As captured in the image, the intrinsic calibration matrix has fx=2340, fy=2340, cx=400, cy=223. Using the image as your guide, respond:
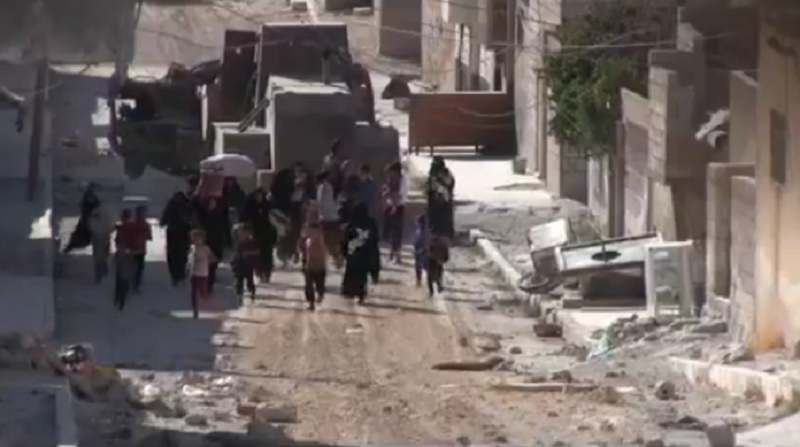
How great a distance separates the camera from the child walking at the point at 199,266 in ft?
74.0

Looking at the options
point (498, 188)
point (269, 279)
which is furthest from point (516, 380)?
point (498, 188)

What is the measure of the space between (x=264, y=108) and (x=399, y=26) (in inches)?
979

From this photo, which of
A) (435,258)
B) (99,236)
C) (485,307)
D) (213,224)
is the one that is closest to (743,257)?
(435,258)

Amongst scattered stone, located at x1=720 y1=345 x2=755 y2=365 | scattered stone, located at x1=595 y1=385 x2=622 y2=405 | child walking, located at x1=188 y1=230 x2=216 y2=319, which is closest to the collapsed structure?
child walking, located at x1=188 y1=230 x2=216 y2=319

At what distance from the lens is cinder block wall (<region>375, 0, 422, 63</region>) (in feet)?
192

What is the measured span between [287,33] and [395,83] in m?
13.7

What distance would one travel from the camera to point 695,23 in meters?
26.4

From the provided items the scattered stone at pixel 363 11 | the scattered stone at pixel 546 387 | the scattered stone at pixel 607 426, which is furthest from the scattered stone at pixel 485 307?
Answer: the scattered stone at pixel 363 11

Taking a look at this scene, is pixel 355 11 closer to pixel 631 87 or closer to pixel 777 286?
pixel 631 87

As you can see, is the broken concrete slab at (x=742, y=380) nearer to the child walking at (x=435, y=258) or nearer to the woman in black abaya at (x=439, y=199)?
the child walking at (x=435, y=258)

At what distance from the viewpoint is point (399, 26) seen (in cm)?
5909

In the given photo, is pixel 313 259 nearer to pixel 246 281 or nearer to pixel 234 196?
pixel 246 281

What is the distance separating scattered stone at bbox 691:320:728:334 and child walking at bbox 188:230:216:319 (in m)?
4.75

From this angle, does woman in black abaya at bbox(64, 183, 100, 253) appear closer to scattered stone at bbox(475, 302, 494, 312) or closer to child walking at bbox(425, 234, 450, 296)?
child walking at bbox(425, 234, 450, 296)
